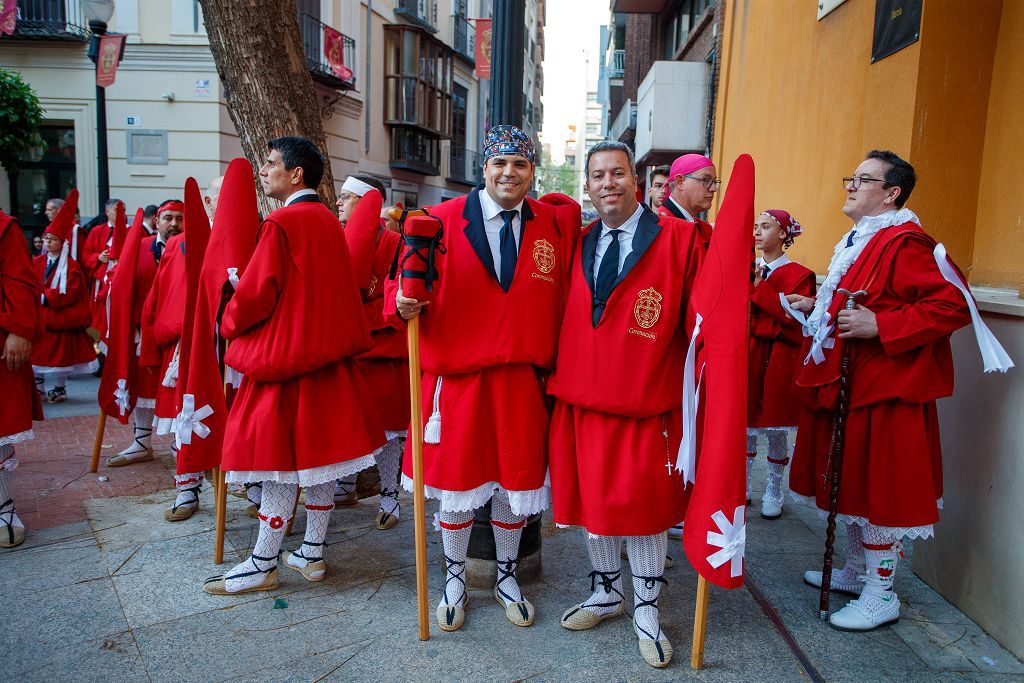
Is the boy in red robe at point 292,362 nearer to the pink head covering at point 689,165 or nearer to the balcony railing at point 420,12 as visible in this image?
the pink head covering at point 689,165

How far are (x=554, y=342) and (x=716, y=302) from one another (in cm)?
75

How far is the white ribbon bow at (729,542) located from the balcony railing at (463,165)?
1024 inches

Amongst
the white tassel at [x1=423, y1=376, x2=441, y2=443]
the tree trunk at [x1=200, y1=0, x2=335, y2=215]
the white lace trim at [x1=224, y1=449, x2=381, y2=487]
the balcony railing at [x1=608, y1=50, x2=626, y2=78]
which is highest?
the balcony railing at [x1=608, y1=50, x2=626, y2=78]

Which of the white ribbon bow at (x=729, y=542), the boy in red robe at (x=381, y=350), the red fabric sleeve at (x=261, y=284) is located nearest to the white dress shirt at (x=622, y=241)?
the white ribbon bow at (x=729, y=542)

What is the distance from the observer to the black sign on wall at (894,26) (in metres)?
4.78

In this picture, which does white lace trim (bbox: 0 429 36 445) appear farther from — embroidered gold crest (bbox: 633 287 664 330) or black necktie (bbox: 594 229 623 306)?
embroidered gold crest (bbox: 633 287 664 330)

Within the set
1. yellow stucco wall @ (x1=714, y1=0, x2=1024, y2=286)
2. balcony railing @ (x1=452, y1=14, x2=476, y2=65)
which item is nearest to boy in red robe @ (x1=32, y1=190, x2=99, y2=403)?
yellow stucco wall @ (x1=714, y1=0, x2=1024, y2=286)

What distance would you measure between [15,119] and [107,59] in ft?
10.5

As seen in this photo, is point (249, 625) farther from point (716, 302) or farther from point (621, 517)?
point (716, 302)

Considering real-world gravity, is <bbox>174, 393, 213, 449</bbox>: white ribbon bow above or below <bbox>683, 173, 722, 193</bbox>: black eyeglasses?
below

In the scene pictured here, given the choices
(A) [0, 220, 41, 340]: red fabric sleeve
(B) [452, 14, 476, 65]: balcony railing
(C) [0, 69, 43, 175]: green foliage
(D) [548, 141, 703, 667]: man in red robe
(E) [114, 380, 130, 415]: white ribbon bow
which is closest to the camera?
(D) [548, 141, 703, 667]: man in red robe

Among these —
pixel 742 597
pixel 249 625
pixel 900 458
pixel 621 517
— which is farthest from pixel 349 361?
pixel 900 458

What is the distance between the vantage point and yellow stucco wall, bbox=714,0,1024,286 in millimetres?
4387

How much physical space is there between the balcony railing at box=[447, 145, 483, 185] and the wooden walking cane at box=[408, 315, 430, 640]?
2534cm
